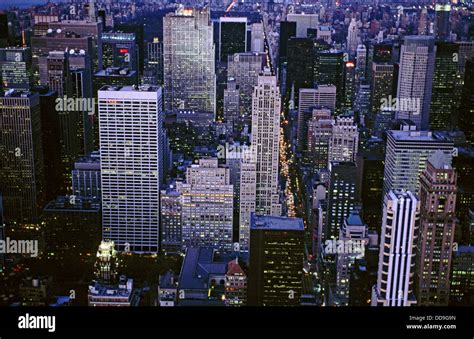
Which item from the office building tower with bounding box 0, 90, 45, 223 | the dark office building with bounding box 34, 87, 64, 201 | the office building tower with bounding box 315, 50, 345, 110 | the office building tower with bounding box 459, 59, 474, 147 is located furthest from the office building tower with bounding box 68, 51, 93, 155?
the office building tower with bounding box 459, 59, 474, 147

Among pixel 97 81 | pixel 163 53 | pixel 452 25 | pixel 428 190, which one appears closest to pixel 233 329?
pixel 428 190

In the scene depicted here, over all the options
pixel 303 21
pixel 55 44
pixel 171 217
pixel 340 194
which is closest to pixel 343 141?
pixel 340 194

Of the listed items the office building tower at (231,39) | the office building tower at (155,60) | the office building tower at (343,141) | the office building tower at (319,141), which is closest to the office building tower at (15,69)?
the office building tower at (155,60)

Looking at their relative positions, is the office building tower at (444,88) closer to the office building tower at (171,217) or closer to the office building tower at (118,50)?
the office building tower at (171,217)

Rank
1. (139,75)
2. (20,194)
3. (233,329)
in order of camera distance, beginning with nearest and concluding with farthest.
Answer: (233,329), (20,194), (139,75)

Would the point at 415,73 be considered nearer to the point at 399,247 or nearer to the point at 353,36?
the point at 353,36

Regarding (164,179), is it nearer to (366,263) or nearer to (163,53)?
(366,263)
